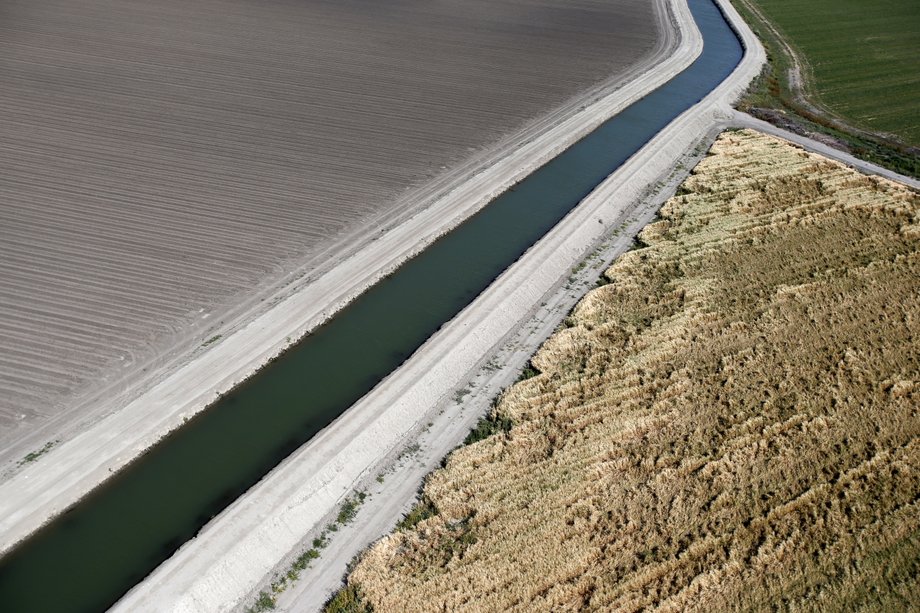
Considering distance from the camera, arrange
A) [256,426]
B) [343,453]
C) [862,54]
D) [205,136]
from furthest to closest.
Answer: [862,54] → [205,136] → [256,426] → [343,453]

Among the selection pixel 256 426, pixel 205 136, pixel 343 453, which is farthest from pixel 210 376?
pixel 205 136

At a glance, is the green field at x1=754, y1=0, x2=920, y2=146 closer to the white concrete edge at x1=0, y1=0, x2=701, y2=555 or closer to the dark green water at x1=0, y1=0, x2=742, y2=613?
the dark green water at x1=0, y1=0, x2=742, y2=613

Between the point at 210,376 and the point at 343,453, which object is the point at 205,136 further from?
the point at 343,453

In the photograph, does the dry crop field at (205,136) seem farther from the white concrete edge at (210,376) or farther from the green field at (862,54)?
the green field at (862,54)

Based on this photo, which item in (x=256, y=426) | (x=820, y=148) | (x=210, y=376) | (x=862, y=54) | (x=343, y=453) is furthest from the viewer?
(x=862, y=54)

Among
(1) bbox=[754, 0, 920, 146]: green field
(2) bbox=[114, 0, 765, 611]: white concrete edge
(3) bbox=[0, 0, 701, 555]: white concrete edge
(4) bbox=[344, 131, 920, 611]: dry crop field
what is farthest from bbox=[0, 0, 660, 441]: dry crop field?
(1) bbox=[754, 0, 920, 146]: green field

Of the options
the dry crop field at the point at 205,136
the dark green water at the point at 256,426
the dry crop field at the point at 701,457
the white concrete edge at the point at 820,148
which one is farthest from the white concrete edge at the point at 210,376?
the white concrete edge at the point at 820,148
